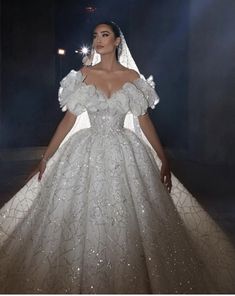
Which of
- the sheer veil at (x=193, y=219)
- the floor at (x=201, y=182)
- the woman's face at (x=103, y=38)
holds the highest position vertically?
the woman's face at (x=103, y=38)

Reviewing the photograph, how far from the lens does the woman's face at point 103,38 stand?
3076 mm

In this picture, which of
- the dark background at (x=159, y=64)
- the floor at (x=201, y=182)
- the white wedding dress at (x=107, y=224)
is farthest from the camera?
the dark background at (x=159, y=64)

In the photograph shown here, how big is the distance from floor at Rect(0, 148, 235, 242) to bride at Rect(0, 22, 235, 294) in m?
1.28

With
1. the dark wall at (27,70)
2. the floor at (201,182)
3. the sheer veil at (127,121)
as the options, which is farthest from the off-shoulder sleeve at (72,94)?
the dark wall at (27,70)

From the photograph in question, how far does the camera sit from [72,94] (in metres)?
3.06

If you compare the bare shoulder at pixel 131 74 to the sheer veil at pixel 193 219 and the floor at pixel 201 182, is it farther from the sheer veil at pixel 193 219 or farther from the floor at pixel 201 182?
the floor at pixel 201 182

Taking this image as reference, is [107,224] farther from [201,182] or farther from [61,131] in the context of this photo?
[201,182]

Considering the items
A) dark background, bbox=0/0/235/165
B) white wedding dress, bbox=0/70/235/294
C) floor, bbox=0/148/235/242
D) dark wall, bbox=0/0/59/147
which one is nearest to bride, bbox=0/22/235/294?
white wedding dress, bbox=0/70/235/294

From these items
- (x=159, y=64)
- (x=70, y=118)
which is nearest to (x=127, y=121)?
(x=70, y=118)

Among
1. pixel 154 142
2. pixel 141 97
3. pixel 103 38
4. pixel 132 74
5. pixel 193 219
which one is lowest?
pixel 193 219

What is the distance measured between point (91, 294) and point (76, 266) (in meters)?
0.18

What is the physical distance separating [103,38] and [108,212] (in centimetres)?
113

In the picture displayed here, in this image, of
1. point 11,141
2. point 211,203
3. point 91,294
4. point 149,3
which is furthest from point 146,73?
point 91,294

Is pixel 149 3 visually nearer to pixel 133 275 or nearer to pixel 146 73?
pixel 146 73
